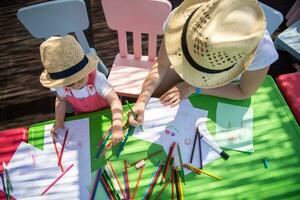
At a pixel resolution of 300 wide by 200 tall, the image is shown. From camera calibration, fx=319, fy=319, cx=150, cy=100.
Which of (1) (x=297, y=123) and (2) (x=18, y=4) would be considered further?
(2) (x=18, y=4)

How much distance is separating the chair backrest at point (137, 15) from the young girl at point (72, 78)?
1.22 feet

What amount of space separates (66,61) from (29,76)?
150cm

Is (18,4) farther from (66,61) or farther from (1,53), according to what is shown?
(66,61)

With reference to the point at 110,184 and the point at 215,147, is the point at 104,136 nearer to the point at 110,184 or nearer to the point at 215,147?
the point at 110,184

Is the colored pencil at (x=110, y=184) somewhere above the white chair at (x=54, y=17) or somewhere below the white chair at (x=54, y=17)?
below

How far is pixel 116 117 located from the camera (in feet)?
5.02

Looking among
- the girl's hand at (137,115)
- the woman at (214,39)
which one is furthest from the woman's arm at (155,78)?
the woman at (214,39)

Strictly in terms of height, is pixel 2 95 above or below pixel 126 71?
below

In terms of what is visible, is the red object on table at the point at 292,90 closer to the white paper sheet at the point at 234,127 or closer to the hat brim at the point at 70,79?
the white paper sheet at the point at 234,127

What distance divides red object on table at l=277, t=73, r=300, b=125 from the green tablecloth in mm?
91

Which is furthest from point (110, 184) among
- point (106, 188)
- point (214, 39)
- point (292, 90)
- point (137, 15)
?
point (292, 90)

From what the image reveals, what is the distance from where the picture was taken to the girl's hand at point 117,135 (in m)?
1.48

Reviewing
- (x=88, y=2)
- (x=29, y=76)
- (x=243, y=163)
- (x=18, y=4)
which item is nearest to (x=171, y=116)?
(x=243, y=163)

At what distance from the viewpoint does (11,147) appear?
60.4 inches
